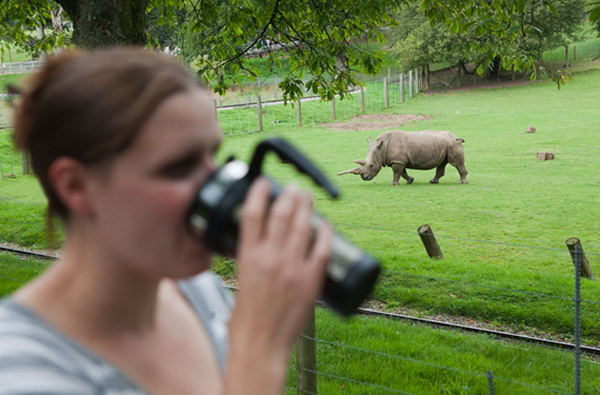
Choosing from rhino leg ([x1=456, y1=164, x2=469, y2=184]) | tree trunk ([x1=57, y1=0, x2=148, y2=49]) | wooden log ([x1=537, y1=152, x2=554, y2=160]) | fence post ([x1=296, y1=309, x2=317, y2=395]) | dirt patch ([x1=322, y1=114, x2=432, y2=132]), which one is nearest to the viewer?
fence post ([x1=296, y1=309, x2=317, y2=395])

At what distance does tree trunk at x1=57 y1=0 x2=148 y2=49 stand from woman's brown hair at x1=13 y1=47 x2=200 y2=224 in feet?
18.4

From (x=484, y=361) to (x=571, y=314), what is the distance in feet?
7.80

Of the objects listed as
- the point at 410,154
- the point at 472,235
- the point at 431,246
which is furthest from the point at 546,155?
the point at 431,246

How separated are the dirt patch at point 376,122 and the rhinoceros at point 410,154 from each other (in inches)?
501

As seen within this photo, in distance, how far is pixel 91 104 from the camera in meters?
1.07

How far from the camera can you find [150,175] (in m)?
1.07

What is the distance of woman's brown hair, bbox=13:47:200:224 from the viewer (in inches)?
41.8

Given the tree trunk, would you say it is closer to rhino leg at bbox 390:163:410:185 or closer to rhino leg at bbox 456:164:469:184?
rhino leg at bbox 390:163:410:185

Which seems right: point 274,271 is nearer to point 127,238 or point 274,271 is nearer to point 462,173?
point 127,238

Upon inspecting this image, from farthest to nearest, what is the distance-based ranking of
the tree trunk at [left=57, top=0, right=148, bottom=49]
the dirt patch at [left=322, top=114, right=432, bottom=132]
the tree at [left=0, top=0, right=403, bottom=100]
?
the dirt patch at [left=322, top=114, right=432, bottom=132], the tree at [left=0, top=0, right=403, bottom=100], the tree trunk at [left=57, top=0, right=148, bottom=49]

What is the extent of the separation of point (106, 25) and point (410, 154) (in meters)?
16.5

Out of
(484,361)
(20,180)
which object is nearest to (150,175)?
(484,361)

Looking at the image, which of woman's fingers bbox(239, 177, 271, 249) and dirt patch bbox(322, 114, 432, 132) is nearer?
woman's fingers bbox(239, 177, 271, 249)

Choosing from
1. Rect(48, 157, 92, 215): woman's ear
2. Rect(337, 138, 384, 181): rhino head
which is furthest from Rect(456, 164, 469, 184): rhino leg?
Rect(48, 157, 92, 215): woman's ear
